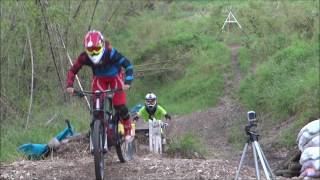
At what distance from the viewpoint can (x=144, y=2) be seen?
24.5 meters

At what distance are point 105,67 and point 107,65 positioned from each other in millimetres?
40

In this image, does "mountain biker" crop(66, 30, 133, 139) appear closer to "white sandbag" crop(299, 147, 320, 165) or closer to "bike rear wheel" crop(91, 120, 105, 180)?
"bike rear wheel" crop(91, 120, 105, 180)

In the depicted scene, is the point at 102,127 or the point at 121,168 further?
the point at 121,168

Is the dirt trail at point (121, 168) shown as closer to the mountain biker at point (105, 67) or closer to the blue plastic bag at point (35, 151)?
the blue plastic bag at point (35, 151)

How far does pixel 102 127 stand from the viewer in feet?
25.3

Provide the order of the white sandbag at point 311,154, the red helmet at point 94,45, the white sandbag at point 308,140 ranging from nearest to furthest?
1. the red helmet at point 94,45
2. the white sandbag at point 311,154
3. the white sandbag at point 308,140

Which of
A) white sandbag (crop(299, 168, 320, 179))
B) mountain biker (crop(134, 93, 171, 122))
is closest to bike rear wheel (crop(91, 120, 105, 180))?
white sandbag (crop(299, 168, 320, 179))

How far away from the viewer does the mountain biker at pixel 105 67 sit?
25.6 feet

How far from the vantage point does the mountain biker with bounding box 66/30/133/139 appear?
7801mm

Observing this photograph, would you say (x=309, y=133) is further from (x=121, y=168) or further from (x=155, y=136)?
(x=121, y=168)

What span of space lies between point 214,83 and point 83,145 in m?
13.5

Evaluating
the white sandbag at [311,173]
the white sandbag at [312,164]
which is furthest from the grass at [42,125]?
the white sandbag at [311,173]

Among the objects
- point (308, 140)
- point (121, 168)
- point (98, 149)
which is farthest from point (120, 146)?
point (308, 140)

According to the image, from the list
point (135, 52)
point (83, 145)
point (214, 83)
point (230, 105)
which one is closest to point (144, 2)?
point (135, 52)
